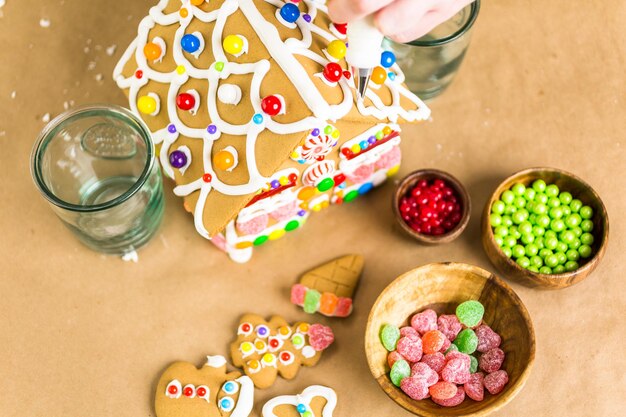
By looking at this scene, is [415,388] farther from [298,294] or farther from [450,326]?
[298,294]

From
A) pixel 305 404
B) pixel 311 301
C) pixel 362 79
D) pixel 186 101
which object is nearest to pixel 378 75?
pixel 362 79

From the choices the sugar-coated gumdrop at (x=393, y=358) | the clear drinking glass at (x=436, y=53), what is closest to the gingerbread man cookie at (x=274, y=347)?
the sugar-coated gumdrop at (x=393, y=358)

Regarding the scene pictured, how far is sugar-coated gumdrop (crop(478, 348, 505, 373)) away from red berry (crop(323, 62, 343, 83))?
0.47m

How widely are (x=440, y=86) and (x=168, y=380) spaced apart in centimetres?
67

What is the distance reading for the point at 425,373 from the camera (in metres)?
1.07

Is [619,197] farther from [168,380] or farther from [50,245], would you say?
[50,245]

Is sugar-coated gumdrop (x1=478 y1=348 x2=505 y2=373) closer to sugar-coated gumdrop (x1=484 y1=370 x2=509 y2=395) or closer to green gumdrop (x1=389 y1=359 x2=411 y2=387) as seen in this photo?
sugar-coated gumdrop (x1=484 y1=370 x2=509 y2=395)

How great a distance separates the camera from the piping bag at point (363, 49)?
886 millimetres

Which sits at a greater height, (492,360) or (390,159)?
(390,159)

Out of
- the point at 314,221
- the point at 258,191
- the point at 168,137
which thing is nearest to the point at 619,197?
the point at 314,221

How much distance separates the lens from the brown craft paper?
1141 mm

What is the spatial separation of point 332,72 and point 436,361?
45cm

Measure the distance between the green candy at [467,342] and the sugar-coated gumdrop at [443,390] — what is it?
65 mm

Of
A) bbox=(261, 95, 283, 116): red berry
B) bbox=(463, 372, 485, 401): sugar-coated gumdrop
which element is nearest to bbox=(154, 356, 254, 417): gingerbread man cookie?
bbox=(463, 372, 485, 401): sugar-coated gumdrop
